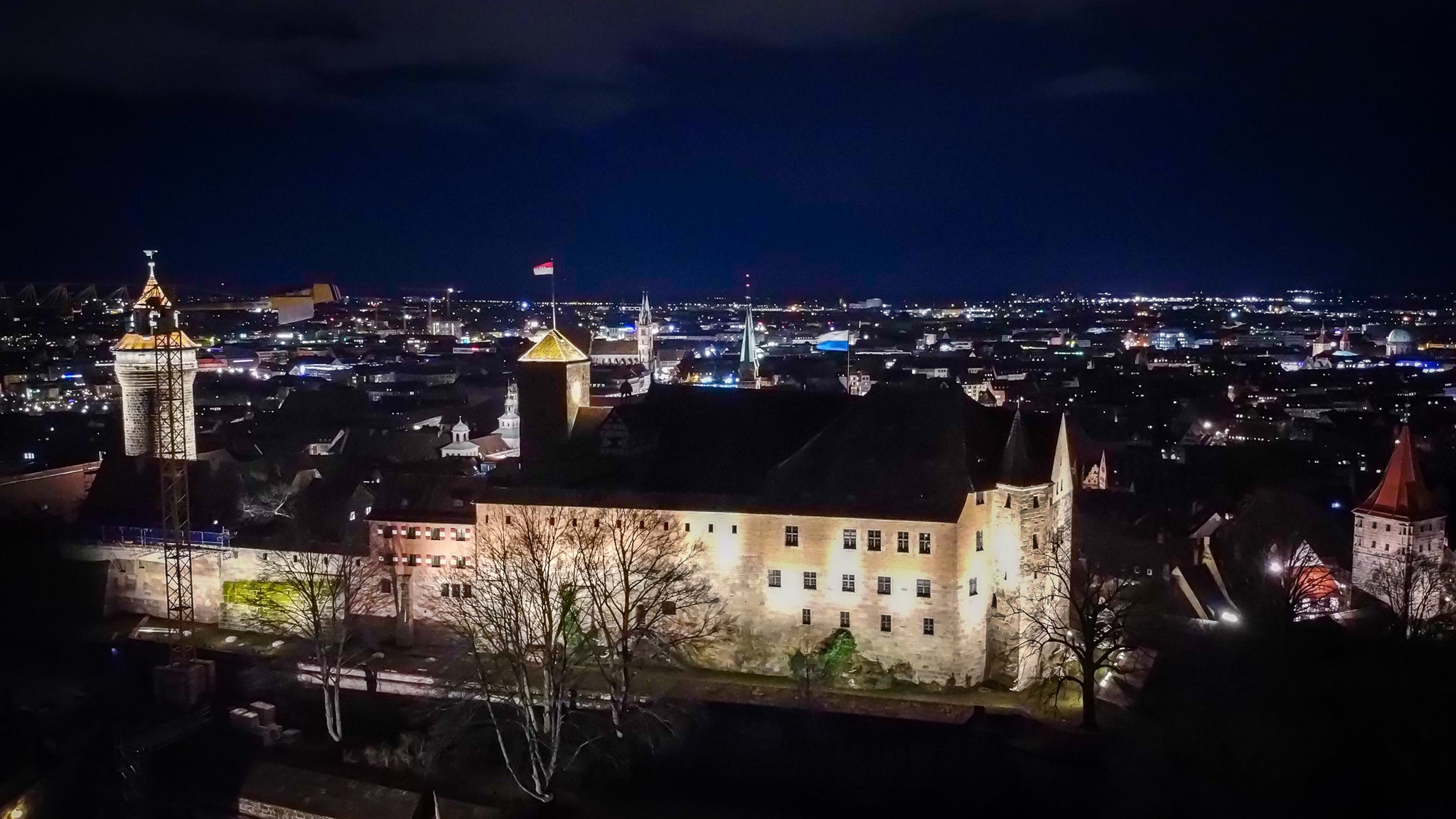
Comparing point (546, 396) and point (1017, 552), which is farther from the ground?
point (546, 396)

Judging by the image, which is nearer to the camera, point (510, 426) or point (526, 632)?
point (526, 632)

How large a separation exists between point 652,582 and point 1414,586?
34.8 meters

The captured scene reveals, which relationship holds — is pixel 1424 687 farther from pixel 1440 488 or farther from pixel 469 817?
pixel 1440 488

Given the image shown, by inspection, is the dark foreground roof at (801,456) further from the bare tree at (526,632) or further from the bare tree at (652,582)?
the bare tree at (526,632)

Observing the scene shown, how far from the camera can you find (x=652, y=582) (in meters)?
44.8

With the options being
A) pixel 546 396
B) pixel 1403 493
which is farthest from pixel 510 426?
pixel 1403 493

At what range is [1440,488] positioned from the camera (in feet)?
225

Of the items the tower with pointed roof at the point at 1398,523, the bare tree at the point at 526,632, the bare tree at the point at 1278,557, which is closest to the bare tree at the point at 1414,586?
the tower with pointed roof at the point at 1398,523

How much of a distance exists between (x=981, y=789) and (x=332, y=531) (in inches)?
1280

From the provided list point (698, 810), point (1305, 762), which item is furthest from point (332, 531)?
point (1305, 762)

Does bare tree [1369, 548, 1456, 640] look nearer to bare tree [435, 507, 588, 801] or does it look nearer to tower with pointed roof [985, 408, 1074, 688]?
tower with pointed roof [985, 408, 1074, 688]

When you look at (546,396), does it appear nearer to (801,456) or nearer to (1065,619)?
(801,456)

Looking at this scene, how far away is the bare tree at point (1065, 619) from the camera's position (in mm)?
41594

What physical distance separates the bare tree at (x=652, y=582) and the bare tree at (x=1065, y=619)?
444 inches
